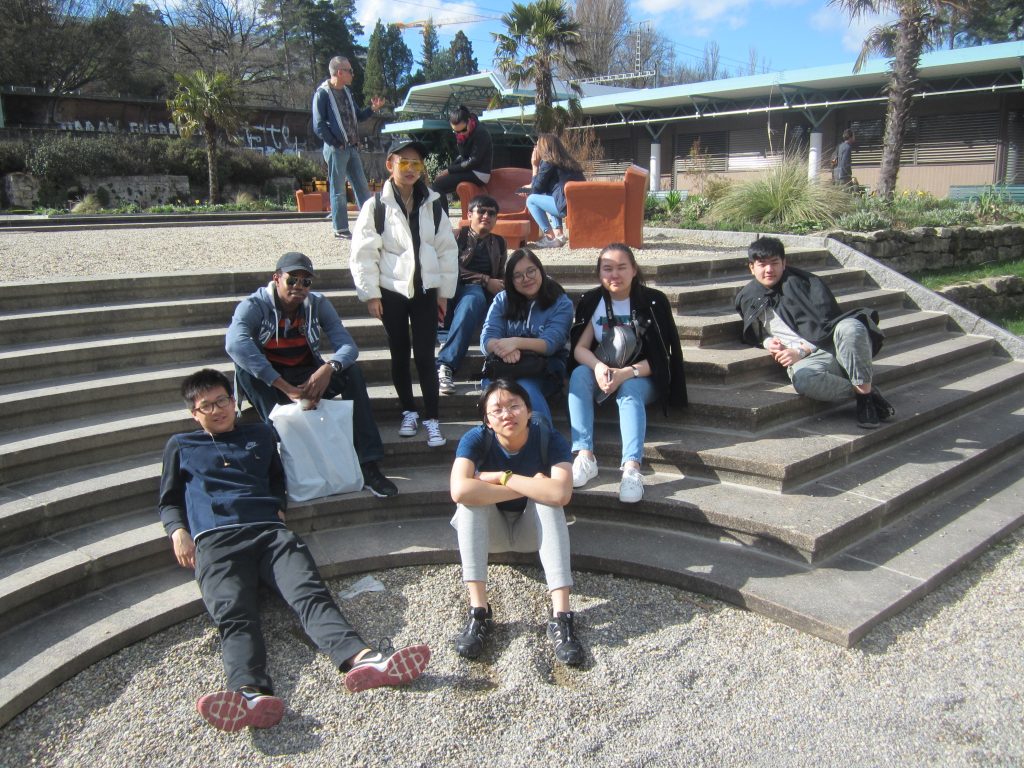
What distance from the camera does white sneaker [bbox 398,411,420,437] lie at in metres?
4.32

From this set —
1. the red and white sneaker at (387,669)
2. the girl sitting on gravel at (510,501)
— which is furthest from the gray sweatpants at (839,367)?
the red and white sneaker at (387,669)

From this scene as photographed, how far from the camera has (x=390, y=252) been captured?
4293 mm

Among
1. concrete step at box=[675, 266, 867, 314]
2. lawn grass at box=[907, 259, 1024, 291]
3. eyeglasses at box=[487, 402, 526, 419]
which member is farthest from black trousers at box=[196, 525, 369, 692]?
lawn grass at box=[907, 259, 1024, 291]

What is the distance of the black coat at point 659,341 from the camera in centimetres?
423

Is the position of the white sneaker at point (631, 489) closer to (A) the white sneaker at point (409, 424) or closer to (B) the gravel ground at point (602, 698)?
(B) the gravel ground at point (602, 698)

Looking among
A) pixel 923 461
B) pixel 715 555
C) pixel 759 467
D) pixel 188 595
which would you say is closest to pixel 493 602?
pixel 715 555

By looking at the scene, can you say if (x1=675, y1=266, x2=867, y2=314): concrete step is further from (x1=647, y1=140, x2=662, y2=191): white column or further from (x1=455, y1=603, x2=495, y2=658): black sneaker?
(x1=647, y1=140, x2=662, y2=191): white column

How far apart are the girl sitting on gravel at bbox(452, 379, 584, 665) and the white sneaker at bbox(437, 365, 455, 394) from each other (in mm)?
1388

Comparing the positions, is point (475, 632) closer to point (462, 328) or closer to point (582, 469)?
point (582, 469)

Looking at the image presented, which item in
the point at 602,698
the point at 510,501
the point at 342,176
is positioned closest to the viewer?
the point at 602,698

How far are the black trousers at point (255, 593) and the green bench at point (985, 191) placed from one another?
16538 millimetres

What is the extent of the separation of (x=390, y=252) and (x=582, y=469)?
66.1 inches

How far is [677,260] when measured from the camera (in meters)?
6.58

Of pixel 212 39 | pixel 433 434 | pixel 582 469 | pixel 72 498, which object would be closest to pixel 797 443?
pixel 582 469
